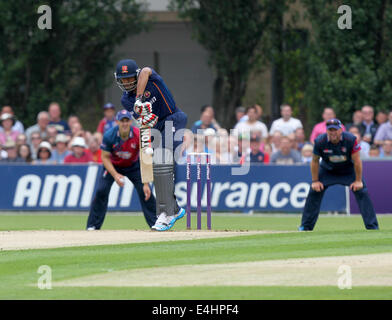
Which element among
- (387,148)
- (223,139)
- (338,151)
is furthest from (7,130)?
(338,151)

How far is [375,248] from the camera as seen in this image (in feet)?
39.1

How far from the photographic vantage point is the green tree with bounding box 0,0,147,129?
25938 mm

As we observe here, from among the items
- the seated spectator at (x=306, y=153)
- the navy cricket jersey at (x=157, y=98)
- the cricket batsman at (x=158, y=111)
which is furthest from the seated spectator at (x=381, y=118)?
the navy cricket jersey at (x=157, y=98)

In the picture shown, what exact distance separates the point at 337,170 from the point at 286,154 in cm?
542

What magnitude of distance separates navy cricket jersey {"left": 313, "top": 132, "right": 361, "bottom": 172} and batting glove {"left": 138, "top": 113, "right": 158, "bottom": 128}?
3.66 metres

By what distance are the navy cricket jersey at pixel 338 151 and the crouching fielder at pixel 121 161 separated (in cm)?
282

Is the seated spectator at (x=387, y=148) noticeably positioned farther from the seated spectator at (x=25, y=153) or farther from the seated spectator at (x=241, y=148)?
the seated spectator at (x=25, y=153)

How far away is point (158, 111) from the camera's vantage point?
13078mm

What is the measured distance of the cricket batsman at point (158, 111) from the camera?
12.7 metres

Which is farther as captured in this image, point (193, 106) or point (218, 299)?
point (193, 106)

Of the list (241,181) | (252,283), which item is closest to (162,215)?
(252,283)

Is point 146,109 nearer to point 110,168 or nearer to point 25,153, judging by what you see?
point 110,168
